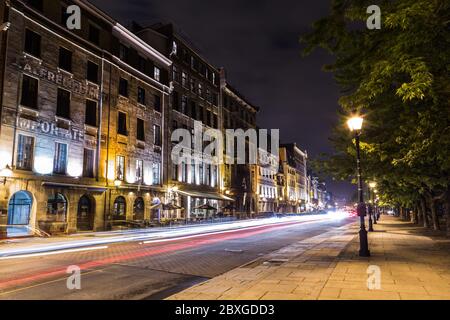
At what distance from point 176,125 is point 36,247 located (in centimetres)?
2491

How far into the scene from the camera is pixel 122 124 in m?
30.7

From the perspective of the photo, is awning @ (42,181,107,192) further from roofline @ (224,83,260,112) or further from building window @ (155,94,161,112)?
roofline @ (224,83,260,112)

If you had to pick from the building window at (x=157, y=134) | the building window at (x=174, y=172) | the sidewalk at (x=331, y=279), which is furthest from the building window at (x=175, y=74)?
the sidewalk at (x=331, y=279)

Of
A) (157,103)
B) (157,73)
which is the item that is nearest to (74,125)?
(157,103)

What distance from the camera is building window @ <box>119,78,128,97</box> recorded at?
30.9 m

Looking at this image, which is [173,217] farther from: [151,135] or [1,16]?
[1,16]

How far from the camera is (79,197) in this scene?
82.1 ft

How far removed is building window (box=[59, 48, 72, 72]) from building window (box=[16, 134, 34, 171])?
5.96m

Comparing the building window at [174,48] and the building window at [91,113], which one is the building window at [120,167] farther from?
the building window at [174,48]

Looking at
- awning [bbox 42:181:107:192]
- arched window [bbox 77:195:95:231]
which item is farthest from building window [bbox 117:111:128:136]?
arched window [bbox 77:195:95:231]

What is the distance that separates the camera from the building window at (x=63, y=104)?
80.6 feet

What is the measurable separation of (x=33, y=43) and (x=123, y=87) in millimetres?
8951

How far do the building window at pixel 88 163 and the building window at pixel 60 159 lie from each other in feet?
6.32

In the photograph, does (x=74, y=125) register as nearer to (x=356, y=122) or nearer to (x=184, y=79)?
(x=184, y=79)
